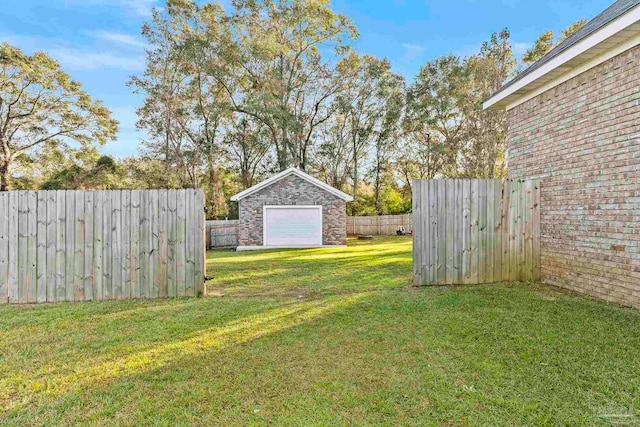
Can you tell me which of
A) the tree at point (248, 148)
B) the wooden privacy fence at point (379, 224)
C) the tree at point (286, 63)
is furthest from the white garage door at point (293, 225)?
the tree at point (248, 148)

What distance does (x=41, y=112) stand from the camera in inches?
800

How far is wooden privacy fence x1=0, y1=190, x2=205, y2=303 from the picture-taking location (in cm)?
474

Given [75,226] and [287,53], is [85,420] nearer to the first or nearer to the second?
[75,226]

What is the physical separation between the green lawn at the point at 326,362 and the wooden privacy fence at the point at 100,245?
32cm

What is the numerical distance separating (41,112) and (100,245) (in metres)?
21.8

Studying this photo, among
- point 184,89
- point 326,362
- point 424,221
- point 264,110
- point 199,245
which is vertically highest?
point 184,89

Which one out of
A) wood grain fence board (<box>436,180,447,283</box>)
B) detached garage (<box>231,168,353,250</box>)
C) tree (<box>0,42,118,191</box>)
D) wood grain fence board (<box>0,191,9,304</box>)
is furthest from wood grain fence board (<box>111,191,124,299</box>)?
tree (<box>0,42,118,191</box>)

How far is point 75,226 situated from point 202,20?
841 inches

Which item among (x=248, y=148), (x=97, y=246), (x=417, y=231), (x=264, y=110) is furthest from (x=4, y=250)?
(x=248, y=148)

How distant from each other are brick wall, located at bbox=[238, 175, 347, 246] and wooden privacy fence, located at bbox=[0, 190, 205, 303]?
31.5ft

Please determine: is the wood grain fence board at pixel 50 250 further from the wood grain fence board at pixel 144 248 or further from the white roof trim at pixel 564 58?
the white roof trim at pixel 564 58

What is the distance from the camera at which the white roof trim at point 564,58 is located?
12.8 ft

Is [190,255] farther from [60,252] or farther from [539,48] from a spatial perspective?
[539,48]

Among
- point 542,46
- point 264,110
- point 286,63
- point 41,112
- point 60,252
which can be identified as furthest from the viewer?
point 286,63
